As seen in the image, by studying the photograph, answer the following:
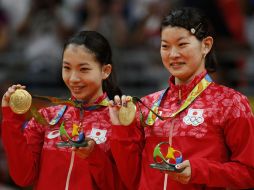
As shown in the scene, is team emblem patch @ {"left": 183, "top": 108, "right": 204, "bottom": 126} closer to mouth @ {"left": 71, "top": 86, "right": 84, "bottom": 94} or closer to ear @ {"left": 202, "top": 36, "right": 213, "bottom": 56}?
ear @ {"left": 202, "top": 36, "right": 213, "bottom": 56}

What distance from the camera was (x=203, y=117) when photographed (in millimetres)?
3482

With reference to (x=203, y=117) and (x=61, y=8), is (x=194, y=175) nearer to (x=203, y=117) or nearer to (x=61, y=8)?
(x=203, y=117)

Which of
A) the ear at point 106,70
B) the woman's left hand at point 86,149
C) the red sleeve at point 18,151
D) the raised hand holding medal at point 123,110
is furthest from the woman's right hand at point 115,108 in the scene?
the red sleeve at point 18,151

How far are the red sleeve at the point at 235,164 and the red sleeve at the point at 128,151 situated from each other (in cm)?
36

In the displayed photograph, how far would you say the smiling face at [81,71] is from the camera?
380cm

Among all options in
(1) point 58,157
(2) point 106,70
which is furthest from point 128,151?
(2) point 106,70

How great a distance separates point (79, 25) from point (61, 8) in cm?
31

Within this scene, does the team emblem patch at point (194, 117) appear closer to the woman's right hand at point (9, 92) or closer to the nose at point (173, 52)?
the nose at point (173, 52)

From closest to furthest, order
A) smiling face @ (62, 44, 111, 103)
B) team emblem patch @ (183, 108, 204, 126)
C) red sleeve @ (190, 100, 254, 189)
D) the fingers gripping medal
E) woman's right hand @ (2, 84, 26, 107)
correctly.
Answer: the fingers gripping medal → red sleeve @ (190, 100, 254, 189) → team emblem patch @ (183, 108, 204, 126) → woman's right hand @ (2, 84, 26, 107) → smiling face @ (62, 44, 111, 103)

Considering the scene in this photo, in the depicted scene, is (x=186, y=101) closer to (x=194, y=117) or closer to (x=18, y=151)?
(x=194, y=117)

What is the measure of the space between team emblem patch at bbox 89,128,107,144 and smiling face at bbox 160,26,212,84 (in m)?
0.50

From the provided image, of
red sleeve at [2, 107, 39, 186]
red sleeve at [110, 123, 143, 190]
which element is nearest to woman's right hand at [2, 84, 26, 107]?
red sleeve at [2, 107, 39, 186]

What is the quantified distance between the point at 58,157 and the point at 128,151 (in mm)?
444

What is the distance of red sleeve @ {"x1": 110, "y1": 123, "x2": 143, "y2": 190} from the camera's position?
3531 mm
